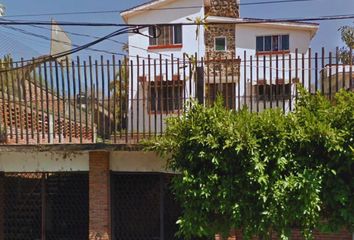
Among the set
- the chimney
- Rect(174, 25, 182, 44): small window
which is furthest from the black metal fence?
the chimney

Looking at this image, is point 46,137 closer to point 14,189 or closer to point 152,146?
point 14,189

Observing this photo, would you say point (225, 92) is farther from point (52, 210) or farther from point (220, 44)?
point (220, 44)

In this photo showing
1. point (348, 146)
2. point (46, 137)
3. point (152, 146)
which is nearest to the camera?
point (348, 146)

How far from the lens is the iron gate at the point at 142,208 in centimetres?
900

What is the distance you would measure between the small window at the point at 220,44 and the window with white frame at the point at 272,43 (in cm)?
183

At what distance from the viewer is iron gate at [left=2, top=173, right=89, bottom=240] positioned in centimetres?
995

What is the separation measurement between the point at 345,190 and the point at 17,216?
25.3 ft

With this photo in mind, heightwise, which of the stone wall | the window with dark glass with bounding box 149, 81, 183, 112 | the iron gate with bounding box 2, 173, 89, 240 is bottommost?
the iron gate with bounding box 2, 173, 89, 240

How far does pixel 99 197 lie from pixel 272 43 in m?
16.8

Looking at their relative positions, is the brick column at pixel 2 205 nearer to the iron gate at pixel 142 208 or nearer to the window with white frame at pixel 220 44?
the iron gate at pixel 142 208

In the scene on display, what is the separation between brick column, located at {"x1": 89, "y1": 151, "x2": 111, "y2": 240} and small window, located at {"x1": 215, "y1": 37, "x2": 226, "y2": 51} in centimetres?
1594

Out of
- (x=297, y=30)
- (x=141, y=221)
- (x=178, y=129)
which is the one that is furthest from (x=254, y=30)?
(x=178, y=129)

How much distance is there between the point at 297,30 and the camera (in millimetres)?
21922

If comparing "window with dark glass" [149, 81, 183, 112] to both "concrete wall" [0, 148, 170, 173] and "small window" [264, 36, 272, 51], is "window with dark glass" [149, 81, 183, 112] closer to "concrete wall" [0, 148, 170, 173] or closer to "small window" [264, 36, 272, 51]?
"concrete wall" [0, 148, 170, 173]
